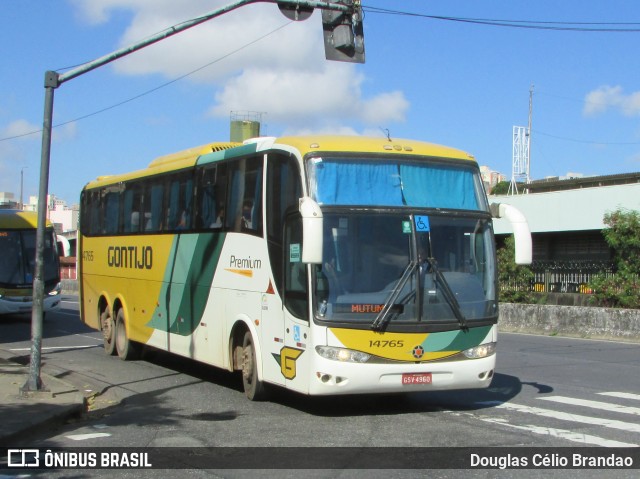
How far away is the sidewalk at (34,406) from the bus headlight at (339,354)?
321 cm

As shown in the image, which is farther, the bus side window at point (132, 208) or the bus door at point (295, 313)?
the bus side window at point (132, 208)

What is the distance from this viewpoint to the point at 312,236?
375 inches

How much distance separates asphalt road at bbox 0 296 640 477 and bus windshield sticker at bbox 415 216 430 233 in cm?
225

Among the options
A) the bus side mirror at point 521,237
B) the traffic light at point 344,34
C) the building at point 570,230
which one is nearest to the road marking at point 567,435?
the bus side mirror at point 521,237

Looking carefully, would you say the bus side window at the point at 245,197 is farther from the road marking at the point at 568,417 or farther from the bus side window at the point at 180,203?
the road marking at the point at 568,417

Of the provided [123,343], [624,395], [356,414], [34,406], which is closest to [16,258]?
[123,343]

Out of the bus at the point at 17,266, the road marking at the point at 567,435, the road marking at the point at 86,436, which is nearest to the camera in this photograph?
the road marking at the point at 567,435

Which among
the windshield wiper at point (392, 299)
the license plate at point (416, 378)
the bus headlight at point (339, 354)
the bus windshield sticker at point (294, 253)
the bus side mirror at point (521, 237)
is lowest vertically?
the license plate at point (416, 378)

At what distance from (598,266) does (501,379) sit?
12.8 metres

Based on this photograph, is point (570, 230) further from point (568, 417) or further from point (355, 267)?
point (355, 267)

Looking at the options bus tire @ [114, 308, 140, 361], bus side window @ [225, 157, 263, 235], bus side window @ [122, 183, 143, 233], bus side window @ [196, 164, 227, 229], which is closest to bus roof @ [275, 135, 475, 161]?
bus side window @ [225, 157, 263, 235]

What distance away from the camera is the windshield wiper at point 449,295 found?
10.4 m

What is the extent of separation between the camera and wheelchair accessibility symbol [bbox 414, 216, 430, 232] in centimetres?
1053

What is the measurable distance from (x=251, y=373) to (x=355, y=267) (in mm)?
2681
